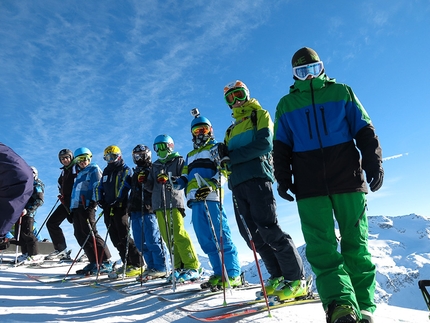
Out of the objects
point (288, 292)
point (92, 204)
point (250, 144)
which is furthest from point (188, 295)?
point (92, 204)

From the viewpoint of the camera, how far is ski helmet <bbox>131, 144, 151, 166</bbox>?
7.55m

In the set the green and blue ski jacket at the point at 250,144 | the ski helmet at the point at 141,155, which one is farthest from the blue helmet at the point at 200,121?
the ski helmet at the point at 141,155

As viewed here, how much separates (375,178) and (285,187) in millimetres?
787

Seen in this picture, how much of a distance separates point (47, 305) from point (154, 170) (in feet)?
10.2

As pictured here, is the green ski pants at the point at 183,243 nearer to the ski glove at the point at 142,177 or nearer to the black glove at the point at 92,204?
the ski glove at the point at 142,177

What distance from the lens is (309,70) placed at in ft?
11.0

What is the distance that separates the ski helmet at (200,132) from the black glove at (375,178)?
3.25m

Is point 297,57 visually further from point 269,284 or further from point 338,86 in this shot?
point 269,284

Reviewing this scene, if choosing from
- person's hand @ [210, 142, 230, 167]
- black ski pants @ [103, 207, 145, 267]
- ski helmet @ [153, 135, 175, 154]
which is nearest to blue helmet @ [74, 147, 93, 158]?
black ski pants @ [103, 207, 145, 267]

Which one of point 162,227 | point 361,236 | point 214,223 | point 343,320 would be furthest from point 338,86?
point 162,227

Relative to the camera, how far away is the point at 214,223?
5422mm

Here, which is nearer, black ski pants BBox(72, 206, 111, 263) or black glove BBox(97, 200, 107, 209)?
black glove BBox(97, 200, 107, 209)

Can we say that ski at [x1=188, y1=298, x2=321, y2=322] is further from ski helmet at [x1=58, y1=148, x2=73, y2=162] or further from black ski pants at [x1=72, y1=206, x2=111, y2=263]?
ski helmet at [x1=58, y1=148, x2=73, y2=162]

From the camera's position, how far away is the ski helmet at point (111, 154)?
7.93m
